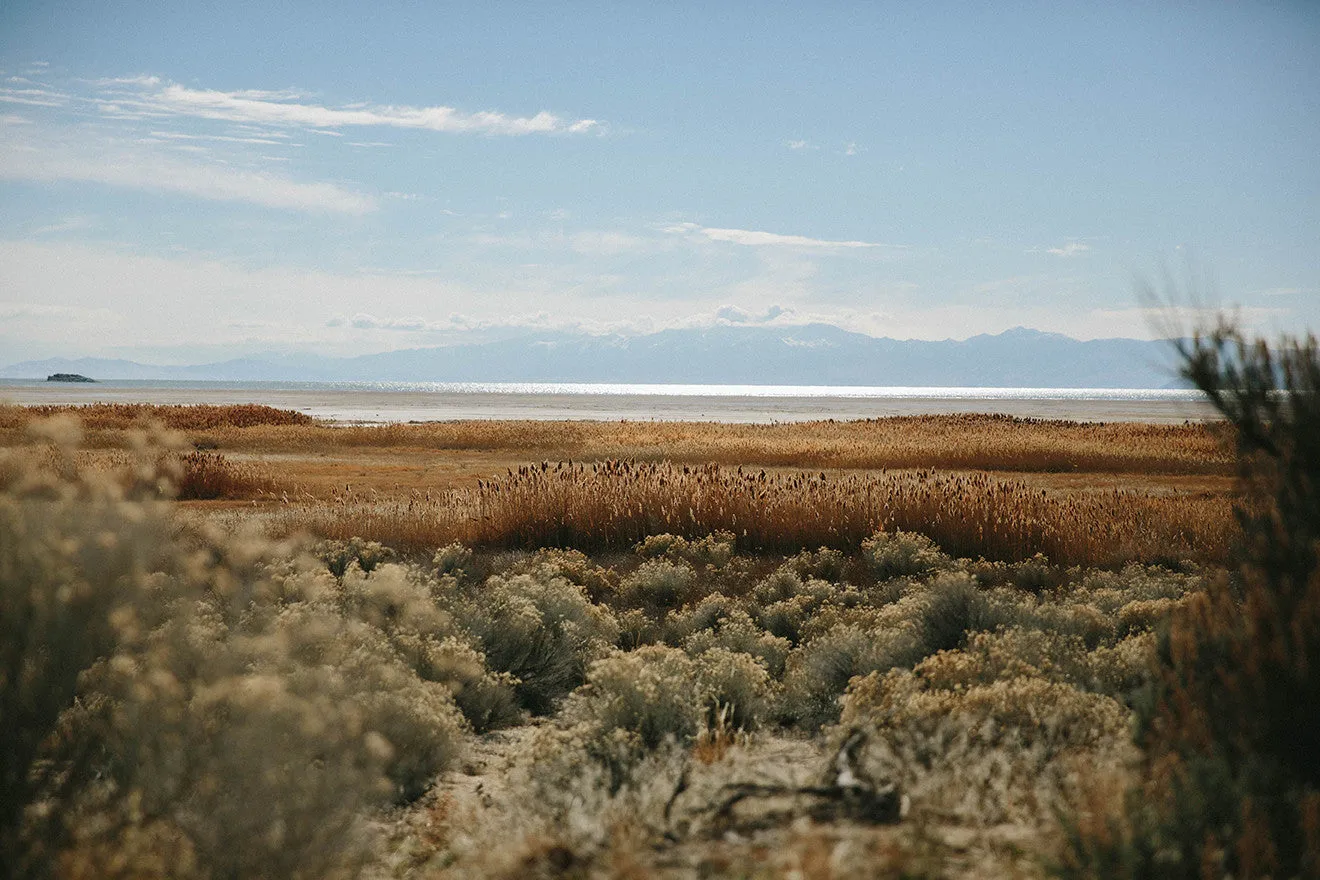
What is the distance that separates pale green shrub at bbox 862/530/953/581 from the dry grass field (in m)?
0.03

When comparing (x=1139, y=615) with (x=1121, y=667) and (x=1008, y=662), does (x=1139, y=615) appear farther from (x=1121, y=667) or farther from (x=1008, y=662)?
(x=1008, y=662)

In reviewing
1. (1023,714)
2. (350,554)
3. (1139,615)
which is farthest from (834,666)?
(350,554)

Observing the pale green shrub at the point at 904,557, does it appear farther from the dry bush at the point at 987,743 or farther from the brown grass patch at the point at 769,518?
the dry bush at the point at 987,743

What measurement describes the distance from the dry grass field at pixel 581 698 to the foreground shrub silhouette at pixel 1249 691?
0.14 ft

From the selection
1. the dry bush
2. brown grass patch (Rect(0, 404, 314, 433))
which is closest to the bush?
the dry bush

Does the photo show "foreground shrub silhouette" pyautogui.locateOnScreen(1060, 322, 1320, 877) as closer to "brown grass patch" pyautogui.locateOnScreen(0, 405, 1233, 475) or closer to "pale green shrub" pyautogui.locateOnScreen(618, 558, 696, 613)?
"pale green shrub" pyautogui.locateOnScreen(618, 558, 696, 613)

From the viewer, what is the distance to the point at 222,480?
18.1m

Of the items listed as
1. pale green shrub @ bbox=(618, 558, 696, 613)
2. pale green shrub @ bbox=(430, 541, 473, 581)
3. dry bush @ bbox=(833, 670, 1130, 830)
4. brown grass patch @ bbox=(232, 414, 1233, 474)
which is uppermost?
brown grass patch @ bbox=(232, 414, 1233, 474)

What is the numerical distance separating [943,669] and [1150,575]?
16.6ft

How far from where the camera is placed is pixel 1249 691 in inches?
138

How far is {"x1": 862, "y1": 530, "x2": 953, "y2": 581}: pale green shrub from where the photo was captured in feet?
31.3

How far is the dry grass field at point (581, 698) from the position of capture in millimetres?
3223

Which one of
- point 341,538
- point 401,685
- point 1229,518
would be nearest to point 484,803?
point 401,685

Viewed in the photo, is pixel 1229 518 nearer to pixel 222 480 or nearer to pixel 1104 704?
pixel 1104 704
